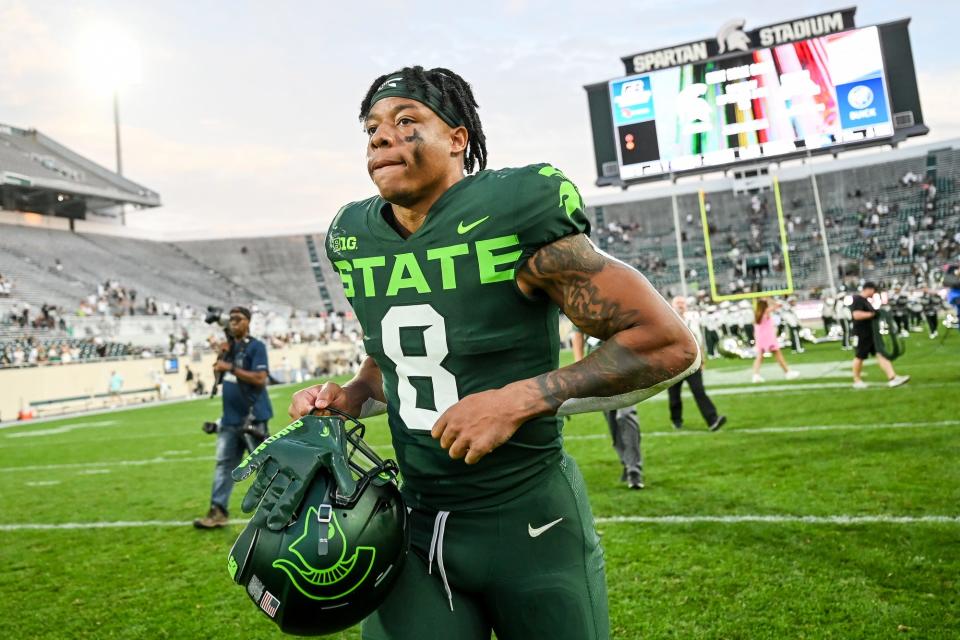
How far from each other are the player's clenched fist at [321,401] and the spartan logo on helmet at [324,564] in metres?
0.41

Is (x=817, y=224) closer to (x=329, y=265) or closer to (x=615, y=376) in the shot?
(x=329, y=265)

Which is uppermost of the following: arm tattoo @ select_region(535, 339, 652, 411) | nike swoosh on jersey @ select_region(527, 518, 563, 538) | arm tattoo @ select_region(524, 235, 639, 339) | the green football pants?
arm tattoo @ select_region(524, 235, 639, 339)

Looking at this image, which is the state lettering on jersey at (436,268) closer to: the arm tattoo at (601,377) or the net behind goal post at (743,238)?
the arm tattoo at (601,377)

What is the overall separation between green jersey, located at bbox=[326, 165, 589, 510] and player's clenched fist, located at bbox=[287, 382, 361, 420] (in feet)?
0.58

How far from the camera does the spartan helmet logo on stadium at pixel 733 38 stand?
27781 mm

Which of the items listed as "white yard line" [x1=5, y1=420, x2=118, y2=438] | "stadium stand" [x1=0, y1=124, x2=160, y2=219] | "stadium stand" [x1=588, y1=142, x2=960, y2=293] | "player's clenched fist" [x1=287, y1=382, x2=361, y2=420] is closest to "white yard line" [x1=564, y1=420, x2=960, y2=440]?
"player's clenched fist" [x1=287, y1=382, x2=361, y2=420]

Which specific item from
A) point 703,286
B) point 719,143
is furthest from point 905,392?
point 703,286

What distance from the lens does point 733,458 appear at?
24.1 feet

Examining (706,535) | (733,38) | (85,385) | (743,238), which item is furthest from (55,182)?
(706,535)

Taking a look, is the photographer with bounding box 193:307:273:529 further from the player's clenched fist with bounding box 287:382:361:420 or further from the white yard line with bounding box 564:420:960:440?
the player's clenched fist with bounding box 287:382:361:420

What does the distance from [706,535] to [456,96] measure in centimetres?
385

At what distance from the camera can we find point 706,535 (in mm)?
4996

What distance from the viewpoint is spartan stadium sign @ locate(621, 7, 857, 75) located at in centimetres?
2751

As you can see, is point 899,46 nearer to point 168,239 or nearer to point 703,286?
point 703,286
